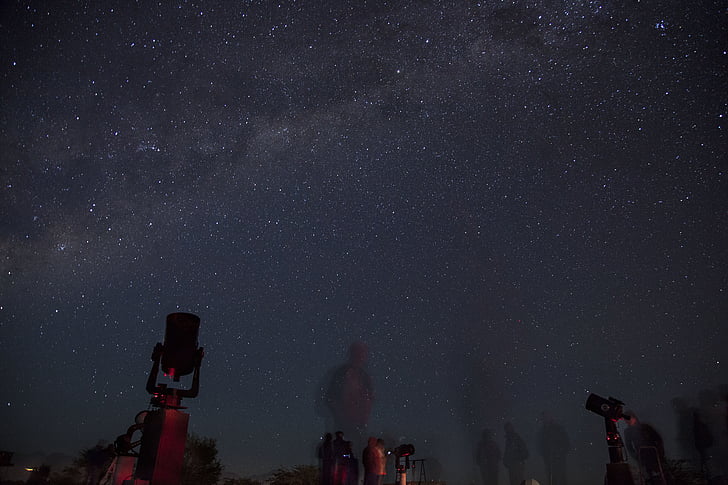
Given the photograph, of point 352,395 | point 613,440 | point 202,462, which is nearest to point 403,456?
point 613,440

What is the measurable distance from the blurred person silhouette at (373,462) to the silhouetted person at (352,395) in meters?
20.3

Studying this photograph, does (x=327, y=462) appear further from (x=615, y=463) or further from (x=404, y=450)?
(x=615, y=463)

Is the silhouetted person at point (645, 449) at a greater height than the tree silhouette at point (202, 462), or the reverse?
the silhouetted person at point (645, 449)

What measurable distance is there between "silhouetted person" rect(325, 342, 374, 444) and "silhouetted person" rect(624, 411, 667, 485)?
24.0m

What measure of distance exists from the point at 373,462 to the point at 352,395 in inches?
838

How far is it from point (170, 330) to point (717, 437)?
650 inches

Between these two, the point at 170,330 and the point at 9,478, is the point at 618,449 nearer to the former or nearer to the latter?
the point at 170,330

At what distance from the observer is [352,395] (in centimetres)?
3130

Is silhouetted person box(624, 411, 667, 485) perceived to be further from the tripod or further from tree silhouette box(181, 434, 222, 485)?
tree silhouette box(181, 434, 222, 485)

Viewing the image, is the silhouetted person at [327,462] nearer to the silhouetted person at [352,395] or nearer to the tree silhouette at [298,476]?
the tree silhouette at [298,476]

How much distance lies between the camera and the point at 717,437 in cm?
1377

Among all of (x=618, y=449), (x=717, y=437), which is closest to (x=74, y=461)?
(x=618, y=449)

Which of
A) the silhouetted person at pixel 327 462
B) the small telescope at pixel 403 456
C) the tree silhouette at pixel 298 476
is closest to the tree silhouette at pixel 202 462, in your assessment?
the tree silhouette at pixel 298 476

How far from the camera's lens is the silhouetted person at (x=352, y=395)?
3059 centimetres
